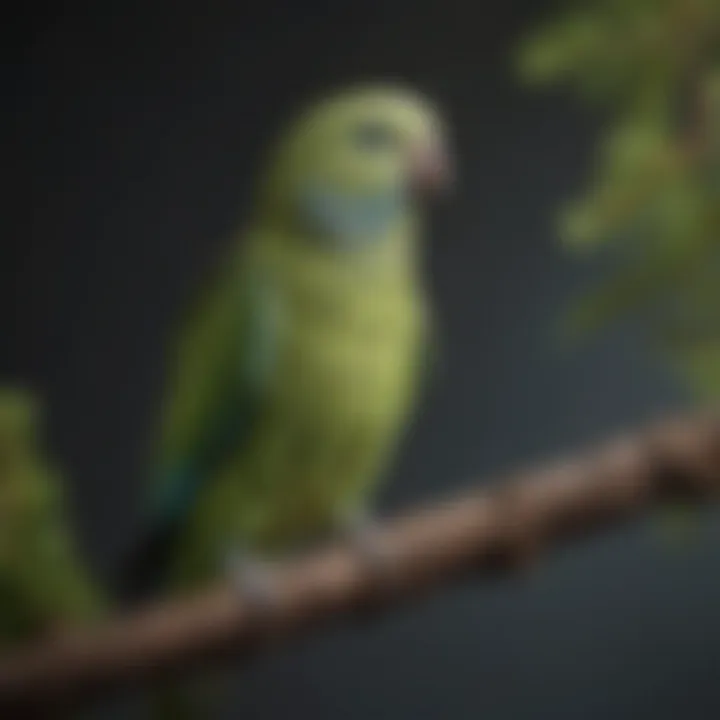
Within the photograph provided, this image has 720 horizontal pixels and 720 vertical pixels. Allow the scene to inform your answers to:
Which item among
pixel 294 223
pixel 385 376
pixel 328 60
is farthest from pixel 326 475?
pixel 328 60

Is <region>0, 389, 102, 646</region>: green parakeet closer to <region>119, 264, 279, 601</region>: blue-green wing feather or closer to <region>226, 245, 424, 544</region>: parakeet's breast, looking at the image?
<region>119, 264, 279, 601</region>: blue-green wing feather

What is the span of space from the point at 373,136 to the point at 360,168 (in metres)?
0.03

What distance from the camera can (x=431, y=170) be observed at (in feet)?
3.57

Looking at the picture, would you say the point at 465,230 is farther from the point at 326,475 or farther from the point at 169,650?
the point at 169,650

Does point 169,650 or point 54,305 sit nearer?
point 169,650

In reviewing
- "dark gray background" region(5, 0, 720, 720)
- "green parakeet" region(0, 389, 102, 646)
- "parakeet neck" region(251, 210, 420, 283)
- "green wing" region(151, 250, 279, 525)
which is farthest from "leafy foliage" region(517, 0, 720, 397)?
"green parakeet" region(0, 389, 102, 646)

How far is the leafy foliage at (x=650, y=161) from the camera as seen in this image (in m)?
1.10

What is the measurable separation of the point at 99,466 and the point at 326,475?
19cm

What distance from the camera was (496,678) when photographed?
1.07 metres

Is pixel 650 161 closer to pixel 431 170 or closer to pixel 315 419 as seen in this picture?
pixel 431 170

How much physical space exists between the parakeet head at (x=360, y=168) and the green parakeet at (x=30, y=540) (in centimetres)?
27

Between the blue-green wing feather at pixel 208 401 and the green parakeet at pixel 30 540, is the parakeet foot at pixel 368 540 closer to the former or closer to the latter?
the blue-green wing feather at pixel 208 401

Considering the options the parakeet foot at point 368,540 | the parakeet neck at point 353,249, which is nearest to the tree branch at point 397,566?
the parakeet foot at point 368,540

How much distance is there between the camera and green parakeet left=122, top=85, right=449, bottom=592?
1.05 metres
